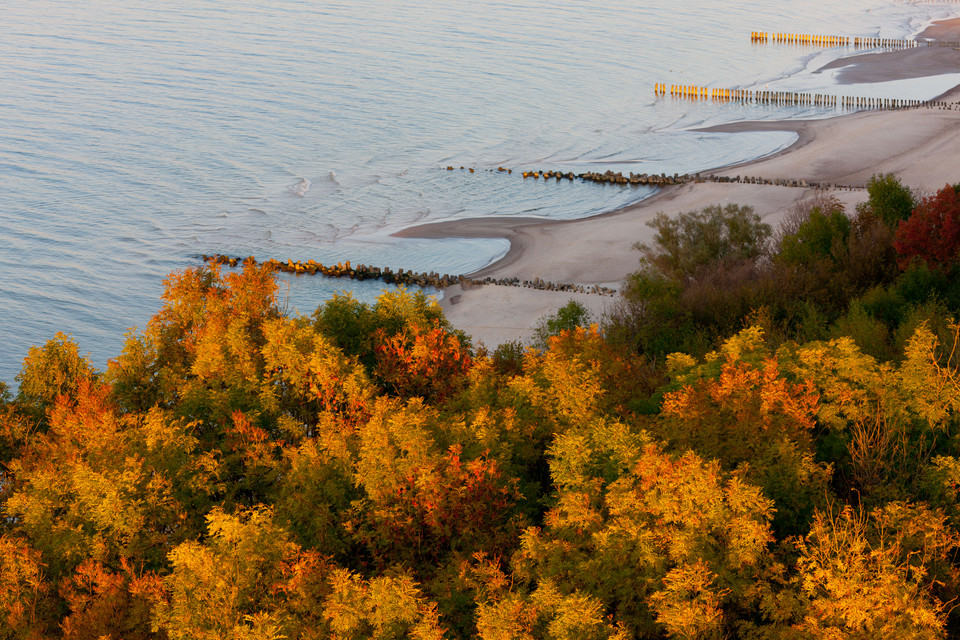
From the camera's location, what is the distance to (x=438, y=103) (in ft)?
344

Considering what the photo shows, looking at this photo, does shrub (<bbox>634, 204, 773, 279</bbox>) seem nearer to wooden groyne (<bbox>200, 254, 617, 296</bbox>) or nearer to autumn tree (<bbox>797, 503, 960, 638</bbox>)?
wooden groyne (<bbox>200, 254, 617, 296</bbox>)

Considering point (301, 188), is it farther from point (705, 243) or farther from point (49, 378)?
point (49, 378)

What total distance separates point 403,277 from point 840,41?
105054 mm

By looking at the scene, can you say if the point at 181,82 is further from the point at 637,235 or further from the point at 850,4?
the point at 850,4

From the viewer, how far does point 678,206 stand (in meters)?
69.8

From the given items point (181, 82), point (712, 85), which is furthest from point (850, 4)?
point (181, 82)

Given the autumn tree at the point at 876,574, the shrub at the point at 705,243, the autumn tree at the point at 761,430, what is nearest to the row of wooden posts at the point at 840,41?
the shrub at the point at 705,243

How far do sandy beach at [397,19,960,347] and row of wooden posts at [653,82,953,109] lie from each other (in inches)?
168

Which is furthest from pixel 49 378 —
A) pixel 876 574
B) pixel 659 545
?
pixel 876 574

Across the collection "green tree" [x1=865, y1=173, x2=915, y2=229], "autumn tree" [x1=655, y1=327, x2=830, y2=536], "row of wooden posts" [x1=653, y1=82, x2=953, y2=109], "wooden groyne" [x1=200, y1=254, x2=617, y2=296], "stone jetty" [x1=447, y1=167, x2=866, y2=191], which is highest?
"row of wooden posts" [x1=653, y1=82, x2=953, y2=109]

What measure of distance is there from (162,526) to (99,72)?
344 feet

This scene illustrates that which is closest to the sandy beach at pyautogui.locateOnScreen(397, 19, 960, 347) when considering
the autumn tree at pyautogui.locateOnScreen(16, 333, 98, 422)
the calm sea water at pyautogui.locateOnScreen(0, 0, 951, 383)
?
the calm sea water at pyautogui.locateOnScreen(0, 0, 951, 383)

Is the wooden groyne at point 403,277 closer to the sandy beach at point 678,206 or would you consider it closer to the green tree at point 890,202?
the sandy beach at point 678,206

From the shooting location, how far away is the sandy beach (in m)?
53.4
